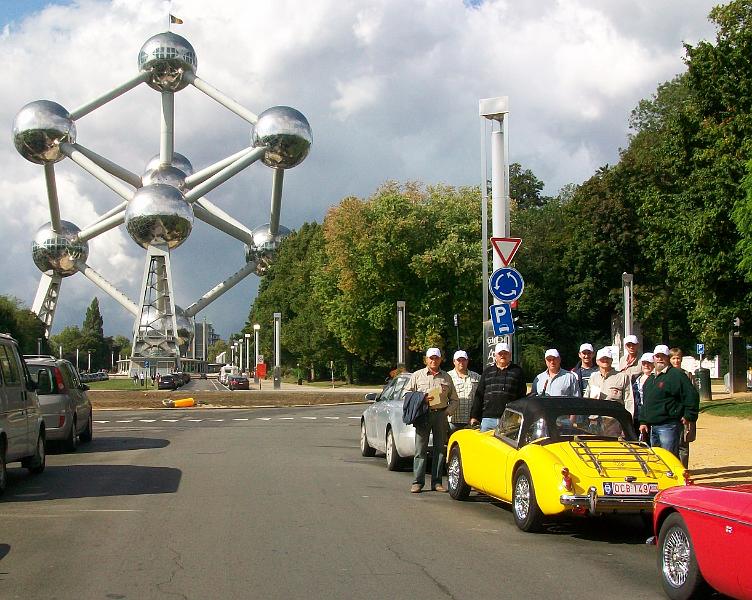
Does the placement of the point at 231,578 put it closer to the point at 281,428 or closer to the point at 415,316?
the point at 281,428

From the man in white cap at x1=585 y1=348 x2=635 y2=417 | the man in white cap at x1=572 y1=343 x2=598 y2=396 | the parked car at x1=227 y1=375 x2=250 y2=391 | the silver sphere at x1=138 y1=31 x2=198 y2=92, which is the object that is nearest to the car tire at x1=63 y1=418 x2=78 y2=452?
the man in white cap at x1=572 y1=343 x2=598 y2=396

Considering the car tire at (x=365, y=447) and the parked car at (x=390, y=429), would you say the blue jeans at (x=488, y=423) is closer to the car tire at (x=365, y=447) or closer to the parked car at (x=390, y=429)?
the parked car at (x=390, y=429)

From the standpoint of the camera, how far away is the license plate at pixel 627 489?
373 inches

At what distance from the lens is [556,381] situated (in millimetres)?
13227

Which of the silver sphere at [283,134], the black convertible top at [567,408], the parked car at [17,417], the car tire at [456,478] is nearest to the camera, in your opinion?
the black convertible top at [567,408]

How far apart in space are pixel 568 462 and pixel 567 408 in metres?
1.02

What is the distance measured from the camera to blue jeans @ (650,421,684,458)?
11.9 m

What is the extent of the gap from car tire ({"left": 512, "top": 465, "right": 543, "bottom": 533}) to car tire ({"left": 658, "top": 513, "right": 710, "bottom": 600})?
2.50m

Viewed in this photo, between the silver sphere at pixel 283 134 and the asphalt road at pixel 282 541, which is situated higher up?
the silver sphere at pixel 283 134

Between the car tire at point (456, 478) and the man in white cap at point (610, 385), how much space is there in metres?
1.89

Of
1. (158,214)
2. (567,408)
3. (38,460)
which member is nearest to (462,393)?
(567,408)

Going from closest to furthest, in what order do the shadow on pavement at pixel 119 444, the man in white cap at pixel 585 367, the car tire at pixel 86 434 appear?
1. the man in white cap at pixel 585 367
2. the shadow on pavement at pixel 119 444
3. the car tire at pixel 86 434

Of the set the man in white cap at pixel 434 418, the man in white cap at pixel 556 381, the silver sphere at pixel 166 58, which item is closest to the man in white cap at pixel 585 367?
the man in white cap at pixel 556 381

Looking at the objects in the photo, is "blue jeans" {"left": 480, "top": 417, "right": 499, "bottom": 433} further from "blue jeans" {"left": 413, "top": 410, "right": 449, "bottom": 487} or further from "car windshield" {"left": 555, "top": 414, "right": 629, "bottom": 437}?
"car windshield" {"left": 555, "top": 414, "right": 629, "bottom": 437}
